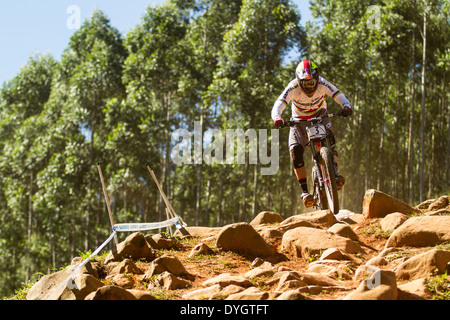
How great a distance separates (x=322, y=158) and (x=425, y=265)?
12.9ft

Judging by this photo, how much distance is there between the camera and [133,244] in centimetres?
741

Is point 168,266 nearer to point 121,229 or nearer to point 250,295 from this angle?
point 121,229

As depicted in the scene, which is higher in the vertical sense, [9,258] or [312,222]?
[312,222]

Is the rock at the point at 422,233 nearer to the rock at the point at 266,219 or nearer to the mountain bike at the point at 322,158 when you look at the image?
the mountain bike at the point at 322,158

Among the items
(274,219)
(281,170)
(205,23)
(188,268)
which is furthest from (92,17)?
(188,268)

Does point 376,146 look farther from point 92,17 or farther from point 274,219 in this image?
point 274,219

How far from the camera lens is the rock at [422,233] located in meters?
7.08

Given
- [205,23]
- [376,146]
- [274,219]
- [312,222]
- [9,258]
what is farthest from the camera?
[9,258]

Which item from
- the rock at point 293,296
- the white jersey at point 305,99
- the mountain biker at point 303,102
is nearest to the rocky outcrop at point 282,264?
the rock at point 293,296

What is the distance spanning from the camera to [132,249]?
7.41 meters

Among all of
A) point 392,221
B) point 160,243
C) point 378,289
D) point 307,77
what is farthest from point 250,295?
point 307,77

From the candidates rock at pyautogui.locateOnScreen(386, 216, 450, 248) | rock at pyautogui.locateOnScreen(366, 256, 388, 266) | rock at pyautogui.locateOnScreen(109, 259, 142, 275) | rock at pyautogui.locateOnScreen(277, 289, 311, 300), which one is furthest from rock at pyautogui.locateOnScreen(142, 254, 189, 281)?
rock at pyautogui.locateOnScreen(386, 216, 450, 248)

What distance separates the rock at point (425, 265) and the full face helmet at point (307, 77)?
14.5 feet
